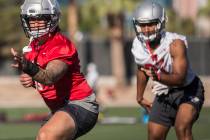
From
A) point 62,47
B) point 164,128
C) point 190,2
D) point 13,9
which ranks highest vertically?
point 62,47

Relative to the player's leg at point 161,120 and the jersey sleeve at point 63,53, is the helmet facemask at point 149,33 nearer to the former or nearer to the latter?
the player's leg at point 161,120

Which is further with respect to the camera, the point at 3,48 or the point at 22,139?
the point at 3,48

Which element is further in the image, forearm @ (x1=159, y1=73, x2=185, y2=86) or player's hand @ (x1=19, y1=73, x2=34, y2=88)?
forearm @ (x1=159, y1=73, x2=185, y2=86)

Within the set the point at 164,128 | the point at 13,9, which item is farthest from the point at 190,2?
the point at 164,128

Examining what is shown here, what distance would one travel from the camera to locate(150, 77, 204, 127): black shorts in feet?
33.3

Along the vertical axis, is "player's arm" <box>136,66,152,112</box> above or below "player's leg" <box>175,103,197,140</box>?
above

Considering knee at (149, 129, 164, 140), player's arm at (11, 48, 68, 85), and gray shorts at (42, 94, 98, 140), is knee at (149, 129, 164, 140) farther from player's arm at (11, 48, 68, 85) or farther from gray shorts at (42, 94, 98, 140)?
player's arm at (11, 48, 68, 85)

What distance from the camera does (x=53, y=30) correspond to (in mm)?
8367

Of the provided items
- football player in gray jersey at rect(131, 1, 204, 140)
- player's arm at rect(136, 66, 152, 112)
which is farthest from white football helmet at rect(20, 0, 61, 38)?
player's arm at rect(136, 66, 152, 112)

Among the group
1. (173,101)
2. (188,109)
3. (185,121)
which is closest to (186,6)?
(173,101)

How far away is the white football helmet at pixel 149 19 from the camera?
32.0ft

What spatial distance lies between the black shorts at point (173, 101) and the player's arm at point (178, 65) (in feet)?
1.29

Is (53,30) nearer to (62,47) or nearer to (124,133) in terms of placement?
(62,47)

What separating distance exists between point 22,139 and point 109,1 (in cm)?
2457
